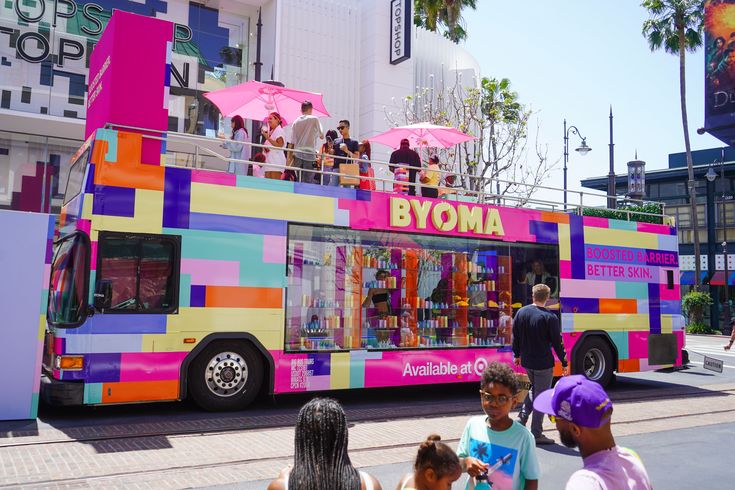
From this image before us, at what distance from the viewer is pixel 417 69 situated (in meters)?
29.3

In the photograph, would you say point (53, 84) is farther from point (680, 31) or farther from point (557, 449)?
point (680, 31)

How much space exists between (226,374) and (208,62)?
16193mm

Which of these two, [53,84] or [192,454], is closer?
[192,454]

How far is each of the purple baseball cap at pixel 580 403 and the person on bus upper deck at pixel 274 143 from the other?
8425 millimetres

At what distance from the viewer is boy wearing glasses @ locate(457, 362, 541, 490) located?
3383mm

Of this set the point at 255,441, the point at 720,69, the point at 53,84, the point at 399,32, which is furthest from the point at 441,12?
the point at 255,441

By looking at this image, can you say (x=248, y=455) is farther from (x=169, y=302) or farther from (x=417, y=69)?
(x=417, y=69)

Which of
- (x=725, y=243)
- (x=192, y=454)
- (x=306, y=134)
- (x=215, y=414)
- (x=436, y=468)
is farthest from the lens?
(x=725, y=243)

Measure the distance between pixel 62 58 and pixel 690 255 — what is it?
41982 mm

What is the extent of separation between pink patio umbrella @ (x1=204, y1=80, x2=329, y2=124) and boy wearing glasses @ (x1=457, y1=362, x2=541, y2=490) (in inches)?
379

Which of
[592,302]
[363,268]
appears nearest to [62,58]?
[363,268]

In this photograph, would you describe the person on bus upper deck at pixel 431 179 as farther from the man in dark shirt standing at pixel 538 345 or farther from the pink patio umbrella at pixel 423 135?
the man in dark shirt standing at pixel 538 345

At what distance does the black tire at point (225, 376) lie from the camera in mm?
9219

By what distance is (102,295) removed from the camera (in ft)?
28.0
